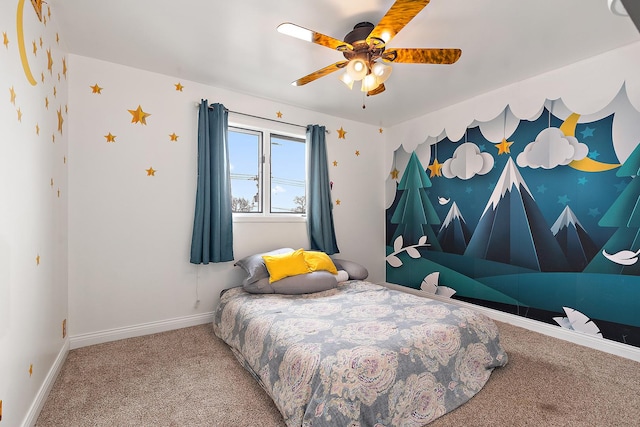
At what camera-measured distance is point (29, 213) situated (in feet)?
5.21

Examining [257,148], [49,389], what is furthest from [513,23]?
[49,389]

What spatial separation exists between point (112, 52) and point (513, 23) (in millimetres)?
3094

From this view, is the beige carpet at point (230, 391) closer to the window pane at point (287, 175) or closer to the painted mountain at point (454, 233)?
the painted mountain at point (454, 233)

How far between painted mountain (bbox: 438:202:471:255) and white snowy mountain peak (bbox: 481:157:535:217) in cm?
36

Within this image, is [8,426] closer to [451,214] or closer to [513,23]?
[513,23]

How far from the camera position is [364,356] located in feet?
4.99

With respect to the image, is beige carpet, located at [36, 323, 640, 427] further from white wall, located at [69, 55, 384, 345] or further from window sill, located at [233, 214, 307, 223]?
window sill, located at [233, 214, 307, 223]

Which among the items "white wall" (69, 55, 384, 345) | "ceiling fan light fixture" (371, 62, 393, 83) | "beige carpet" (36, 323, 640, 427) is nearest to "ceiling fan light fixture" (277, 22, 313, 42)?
"ceiling fan light fixture" (371, 62, 393, 83)

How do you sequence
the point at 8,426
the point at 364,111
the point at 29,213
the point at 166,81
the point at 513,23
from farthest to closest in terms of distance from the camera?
the point at 364,111 → the point at 166,81 → the point at 513,23 → the point at 29,213 → the point at 8,426

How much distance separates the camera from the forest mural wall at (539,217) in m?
2.43

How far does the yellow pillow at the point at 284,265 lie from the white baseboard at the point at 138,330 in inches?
35.2

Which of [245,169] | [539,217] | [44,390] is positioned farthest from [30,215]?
[539,217]

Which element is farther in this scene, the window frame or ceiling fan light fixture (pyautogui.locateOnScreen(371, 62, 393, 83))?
the window frame

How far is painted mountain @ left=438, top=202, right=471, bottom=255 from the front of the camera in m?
3.50
